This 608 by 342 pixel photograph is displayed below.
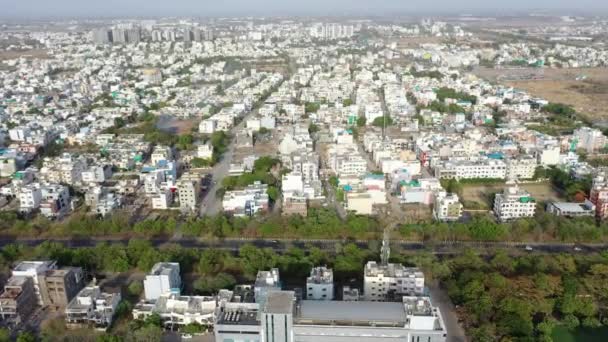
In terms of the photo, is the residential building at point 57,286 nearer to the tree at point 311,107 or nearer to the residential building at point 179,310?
the residential building at point 179,310

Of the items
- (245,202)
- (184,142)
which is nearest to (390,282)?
(245,202)

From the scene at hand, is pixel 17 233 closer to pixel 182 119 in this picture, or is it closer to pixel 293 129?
pixel 293 129

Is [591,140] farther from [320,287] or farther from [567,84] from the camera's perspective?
[567,84]

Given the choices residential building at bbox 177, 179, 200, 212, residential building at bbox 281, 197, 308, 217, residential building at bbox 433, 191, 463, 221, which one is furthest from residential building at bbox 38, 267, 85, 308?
residential building at bbox 433, 191, 463, 221

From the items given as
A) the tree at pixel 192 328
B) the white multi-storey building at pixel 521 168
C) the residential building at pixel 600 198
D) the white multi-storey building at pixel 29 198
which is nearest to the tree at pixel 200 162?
the white multi-storey building at pixel 29 198

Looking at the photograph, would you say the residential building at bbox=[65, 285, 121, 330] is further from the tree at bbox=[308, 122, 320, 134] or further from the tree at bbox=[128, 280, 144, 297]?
the tree at bbox=[308, 122, 320, 134]
